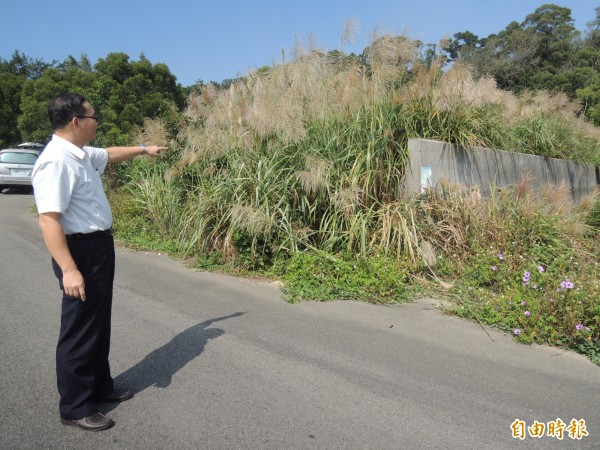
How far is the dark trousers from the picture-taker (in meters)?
2.81

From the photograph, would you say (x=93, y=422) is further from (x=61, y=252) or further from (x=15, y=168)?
(x=15, y=168)

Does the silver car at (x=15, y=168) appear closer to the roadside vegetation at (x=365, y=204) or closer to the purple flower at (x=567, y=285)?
the roadside vegetation at (x=365, y=204)

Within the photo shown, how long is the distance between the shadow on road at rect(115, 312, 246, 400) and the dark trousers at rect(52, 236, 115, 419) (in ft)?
1.55

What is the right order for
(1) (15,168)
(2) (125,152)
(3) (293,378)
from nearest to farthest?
(3) (293,378) < (2) (125,152) < (1) (15,168)

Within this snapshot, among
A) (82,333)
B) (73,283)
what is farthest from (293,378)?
(73,283)

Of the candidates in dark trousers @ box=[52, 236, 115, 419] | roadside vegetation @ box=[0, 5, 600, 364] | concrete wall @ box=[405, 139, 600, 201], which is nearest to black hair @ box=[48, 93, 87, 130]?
dark trousers @ box=[52, 236, 115, 419]

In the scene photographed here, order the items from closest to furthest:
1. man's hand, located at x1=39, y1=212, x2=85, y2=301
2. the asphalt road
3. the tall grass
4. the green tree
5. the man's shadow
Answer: man's hand, located at x1=39, y1=212, x2=85, y2=301 → the asphalt road → the man's shadow → the tall grass → the green tree

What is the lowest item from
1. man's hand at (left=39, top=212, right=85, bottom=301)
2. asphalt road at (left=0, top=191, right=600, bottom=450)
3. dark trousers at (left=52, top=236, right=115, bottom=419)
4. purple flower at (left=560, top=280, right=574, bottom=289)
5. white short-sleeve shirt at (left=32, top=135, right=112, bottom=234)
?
asphalt road at (left=0, top=191, right=600, bottom=450)

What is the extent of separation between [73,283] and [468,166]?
639 centimetres

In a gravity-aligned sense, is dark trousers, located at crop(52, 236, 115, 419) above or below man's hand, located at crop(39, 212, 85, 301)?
below

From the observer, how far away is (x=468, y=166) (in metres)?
7.34

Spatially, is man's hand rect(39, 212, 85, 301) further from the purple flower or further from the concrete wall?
the concrete wall

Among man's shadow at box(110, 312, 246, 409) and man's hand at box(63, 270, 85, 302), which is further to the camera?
man's shadow at box(110, 312, 246, 409)

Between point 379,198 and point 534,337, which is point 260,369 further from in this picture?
point 379,198
